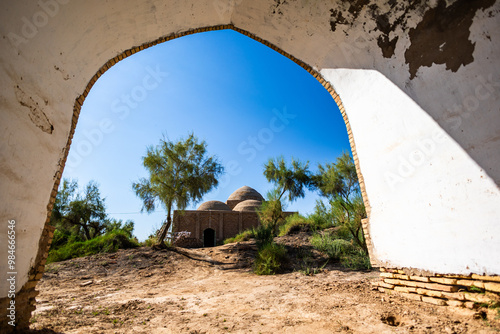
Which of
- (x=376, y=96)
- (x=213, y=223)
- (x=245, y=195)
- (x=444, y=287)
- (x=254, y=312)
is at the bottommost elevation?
(x=254, y=312)

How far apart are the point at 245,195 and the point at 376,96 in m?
28.1

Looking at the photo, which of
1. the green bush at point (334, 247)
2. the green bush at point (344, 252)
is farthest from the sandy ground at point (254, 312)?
the green bush at point (334, 247)

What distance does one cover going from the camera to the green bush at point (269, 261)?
26.3ft

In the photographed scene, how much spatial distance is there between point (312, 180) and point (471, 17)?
1791 cm

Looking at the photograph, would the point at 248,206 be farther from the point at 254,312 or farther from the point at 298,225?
the point at 254,312

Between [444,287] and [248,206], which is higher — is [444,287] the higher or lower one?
the lower one

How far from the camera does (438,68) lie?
346 centimetres

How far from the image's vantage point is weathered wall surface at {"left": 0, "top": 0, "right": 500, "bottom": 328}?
284 centimetres

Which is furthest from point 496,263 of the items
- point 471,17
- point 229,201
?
point 229,201

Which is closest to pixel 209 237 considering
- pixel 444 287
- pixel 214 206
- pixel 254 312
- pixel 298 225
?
pixel 214 206

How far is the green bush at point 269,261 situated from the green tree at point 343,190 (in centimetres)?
262

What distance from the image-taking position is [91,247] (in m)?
11.4

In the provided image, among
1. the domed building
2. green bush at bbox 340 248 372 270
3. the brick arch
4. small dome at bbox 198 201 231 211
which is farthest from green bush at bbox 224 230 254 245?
the brick arch

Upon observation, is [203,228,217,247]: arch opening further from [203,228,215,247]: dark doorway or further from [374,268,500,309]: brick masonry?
[374,268,500,309]: brick masonry
